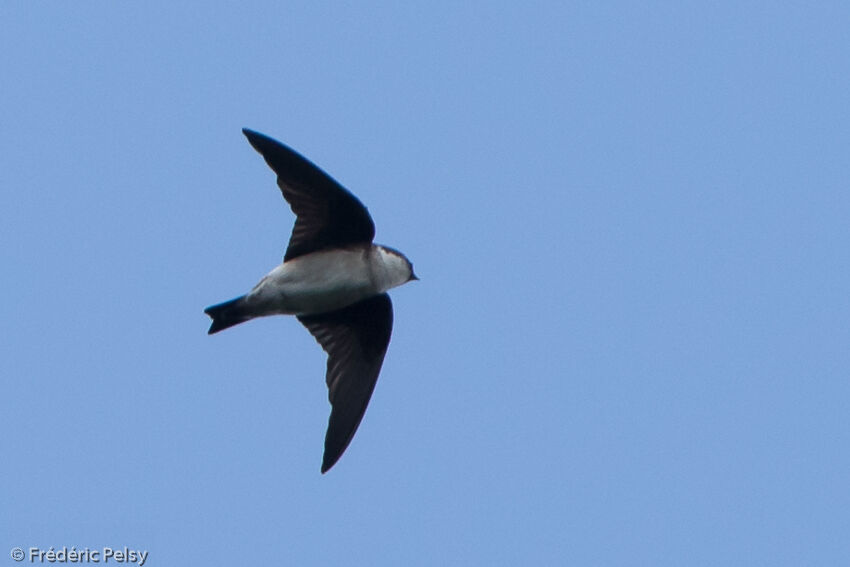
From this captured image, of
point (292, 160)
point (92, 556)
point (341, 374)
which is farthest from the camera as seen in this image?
point (341, 374)

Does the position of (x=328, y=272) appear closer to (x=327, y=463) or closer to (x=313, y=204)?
(x=313, y=204)

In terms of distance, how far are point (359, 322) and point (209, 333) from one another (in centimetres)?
95

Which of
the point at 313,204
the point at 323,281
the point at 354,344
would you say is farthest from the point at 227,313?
the point at 354,344

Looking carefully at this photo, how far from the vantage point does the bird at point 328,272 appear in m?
9.36

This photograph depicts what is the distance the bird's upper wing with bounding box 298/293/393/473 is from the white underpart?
1.01 feet

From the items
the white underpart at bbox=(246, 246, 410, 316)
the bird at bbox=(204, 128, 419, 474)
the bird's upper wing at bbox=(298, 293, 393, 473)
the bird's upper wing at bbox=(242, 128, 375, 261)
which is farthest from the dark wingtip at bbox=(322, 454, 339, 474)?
the bird's upper wing at bbox=(242, 128, 375, 261)

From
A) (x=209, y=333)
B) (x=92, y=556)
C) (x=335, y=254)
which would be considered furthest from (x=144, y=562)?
(x=335, y=254)

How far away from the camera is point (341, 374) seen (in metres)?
9.88

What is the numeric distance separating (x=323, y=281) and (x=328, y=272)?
0.18 feet

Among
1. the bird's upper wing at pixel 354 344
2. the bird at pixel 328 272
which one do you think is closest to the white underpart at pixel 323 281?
the bird at pixel 328 272

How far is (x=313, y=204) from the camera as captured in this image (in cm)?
947

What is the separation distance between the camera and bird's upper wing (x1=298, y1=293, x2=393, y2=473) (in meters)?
9.82

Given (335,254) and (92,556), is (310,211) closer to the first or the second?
(335,254)

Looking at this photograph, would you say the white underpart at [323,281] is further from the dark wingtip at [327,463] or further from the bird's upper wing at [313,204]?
the dark wingtip at [327,463]
